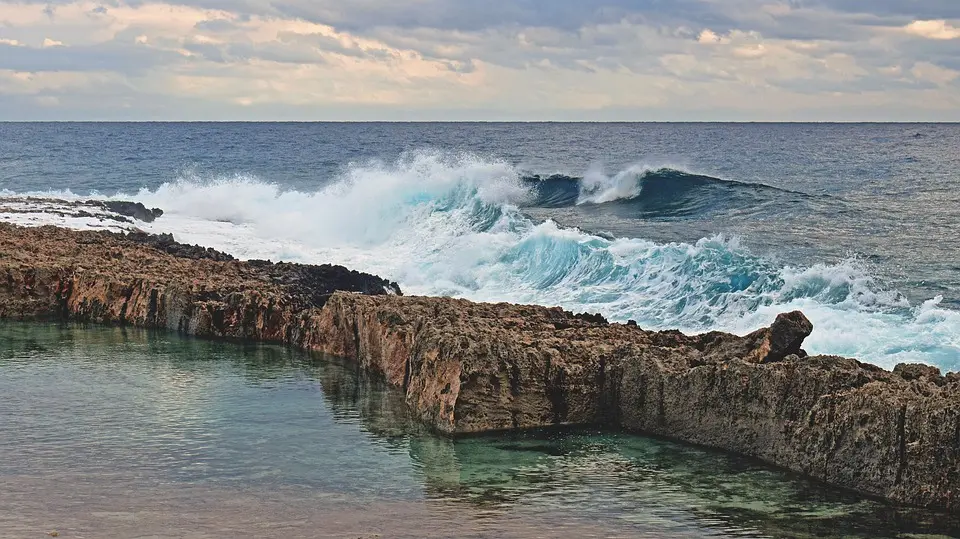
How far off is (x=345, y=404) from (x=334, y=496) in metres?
4.39

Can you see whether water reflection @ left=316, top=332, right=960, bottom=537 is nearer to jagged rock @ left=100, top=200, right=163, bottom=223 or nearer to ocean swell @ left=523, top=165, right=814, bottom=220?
jagged rock @ left=100, top=200, right=163, bottom=223

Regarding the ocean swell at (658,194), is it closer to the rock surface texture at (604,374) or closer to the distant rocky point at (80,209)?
the distant rocky point at (80,209)

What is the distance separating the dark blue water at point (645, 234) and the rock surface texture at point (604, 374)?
6.37 m

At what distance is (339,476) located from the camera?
12141 mm

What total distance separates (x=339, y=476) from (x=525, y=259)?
63.8ft

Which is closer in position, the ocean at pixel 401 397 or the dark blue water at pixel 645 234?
the ocean at pixel 401 397

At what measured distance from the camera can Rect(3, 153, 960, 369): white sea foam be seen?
2198 cm

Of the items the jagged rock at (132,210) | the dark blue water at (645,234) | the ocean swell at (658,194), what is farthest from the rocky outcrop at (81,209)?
the ocean swell at (658,194)

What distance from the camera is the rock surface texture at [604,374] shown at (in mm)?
11312

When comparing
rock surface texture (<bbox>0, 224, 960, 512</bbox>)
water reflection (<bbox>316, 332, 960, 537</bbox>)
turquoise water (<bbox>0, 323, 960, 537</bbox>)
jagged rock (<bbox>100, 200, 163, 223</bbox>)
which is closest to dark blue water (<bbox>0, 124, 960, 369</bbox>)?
jagged rock (<bbox>100, 200, 163, 223</bbox>)

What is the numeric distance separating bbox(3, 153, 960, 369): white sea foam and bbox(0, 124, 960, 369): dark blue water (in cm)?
7

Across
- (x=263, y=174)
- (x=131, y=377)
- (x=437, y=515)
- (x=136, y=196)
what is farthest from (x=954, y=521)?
(x=263, y=174)

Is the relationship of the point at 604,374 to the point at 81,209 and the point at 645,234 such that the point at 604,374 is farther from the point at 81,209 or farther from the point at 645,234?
the point at 81,209

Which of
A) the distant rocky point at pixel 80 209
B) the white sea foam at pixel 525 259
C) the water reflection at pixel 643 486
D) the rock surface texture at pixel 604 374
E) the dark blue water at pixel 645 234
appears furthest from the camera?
the distant rocky point at pixel 80 209
